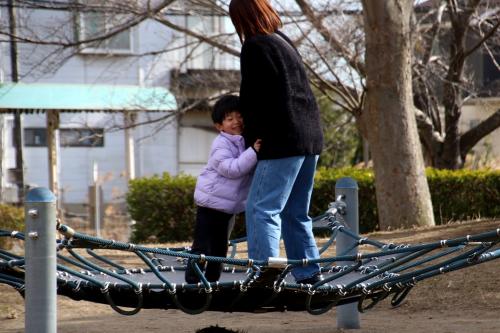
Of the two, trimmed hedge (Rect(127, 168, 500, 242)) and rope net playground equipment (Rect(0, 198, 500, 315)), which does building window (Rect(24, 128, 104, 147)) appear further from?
rope net playground equipment (Rect(0, 198, 500, 315))

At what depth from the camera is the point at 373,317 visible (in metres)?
7.59

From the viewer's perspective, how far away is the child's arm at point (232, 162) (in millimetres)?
5141

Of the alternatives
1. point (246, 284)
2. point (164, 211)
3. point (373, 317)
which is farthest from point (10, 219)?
point (246, 284)

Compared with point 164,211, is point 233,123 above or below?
above

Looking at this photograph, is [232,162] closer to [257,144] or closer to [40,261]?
[257,144]

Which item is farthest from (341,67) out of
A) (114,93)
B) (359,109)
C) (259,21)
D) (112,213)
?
(259,21)

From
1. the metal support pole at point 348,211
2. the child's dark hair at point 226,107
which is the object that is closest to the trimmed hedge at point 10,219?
the metal support pole at point 348,211

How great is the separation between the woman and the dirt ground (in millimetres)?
1837

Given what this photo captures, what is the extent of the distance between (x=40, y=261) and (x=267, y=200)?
128cm

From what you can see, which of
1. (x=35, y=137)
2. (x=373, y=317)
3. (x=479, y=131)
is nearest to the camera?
(x=373, y=317)

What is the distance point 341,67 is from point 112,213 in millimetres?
6520

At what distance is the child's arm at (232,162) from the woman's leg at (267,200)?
0.23ft

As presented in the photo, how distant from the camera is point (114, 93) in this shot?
16.4 metres

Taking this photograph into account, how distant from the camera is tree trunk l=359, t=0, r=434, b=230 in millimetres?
12055
